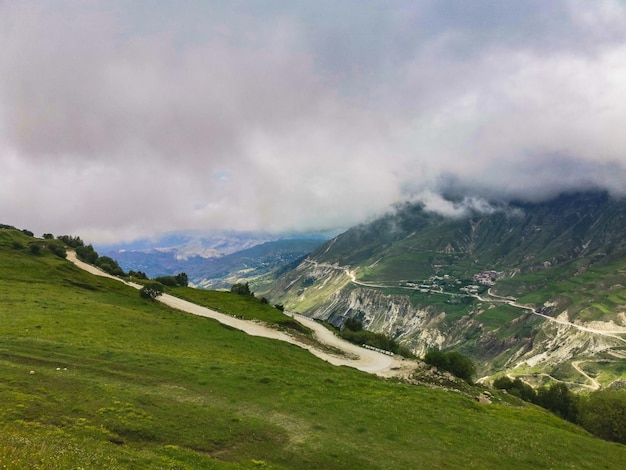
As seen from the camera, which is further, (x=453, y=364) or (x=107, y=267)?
(x=107, y=267)

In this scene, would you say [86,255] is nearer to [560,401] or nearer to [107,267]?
[107,267]

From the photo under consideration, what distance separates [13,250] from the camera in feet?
408

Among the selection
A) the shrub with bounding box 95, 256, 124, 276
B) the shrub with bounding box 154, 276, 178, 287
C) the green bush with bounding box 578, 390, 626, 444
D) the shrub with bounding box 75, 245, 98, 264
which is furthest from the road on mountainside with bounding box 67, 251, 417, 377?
the shrub with bounding box 75, 245, 98, 264

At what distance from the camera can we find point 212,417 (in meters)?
31.8

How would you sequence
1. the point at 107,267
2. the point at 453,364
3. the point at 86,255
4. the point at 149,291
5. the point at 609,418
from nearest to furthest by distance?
the point at 609,418, the point at 453,364, the point at 149,291, the point at 107,267, the point at 86,255

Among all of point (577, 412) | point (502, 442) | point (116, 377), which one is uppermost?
point (502, 442)

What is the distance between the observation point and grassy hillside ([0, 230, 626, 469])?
78.2ft

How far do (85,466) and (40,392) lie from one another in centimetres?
1497

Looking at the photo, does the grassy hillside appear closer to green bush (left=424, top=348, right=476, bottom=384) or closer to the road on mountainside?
the road on mountainside

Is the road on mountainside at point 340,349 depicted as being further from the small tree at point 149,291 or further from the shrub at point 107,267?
the shrub at point 107,267

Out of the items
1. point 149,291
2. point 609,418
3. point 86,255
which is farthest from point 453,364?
point 86,255

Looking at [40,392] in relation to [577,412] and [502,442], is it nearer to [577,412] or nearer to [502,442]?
[502,442]

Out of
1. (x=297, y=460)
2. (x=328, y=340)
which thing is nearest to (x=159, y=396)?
(x=297, y=460)

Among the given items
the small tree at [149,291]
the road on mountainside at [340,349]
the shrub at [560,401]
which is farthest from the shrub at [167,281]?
the shrub at [560,401]
